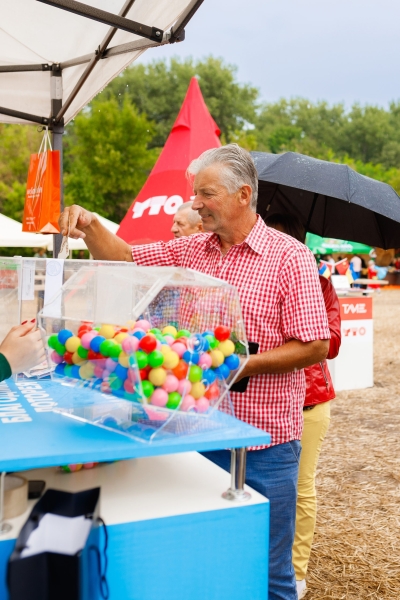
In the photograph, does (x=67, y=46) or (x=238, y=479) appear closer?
(x=238, y=479)

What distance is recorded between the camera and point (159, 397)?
4.77ft

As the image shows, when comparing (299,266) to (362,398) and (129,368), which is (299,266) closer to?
(129,368)

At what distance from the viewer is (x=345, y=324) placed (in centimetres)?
767

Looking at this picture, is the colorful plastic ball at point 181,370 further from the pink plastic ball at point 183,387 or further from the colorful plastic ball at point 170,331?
the colorful plastic ball at point 170,331

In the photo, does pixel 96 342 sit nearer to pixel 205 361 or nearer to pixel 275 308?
pixel 205 361

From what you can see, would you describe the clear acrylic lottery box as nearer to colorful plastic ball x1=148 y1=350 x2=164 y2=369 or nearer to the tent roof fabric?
colorful plastic ball x1=148 y1=350 x2=164 y2=369

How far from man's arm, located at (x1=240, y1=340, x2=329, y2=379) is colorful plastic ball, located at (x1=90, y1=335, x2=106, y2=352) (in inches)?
25.0

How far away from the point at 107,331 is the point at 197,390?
0.88 ft

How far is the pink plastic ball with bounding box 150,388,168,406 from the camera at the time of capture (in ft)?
4.77

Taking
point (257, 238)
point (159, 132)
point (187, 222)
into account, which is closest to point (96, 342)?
point (257, 238)

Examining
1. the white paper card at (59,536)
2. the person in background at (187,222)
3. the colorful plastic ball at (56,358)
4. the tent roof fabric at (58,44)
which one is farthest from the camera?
the person in background at (187,222)

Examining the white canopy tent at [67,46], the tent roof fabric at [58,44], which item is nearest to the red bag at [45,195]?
the white canopy tent at [67,46]

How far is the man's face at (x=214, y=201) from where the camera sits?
2.21 m

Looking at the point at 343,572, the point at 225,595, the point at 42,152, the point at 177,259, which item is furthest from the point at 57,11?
the point at 343,572
